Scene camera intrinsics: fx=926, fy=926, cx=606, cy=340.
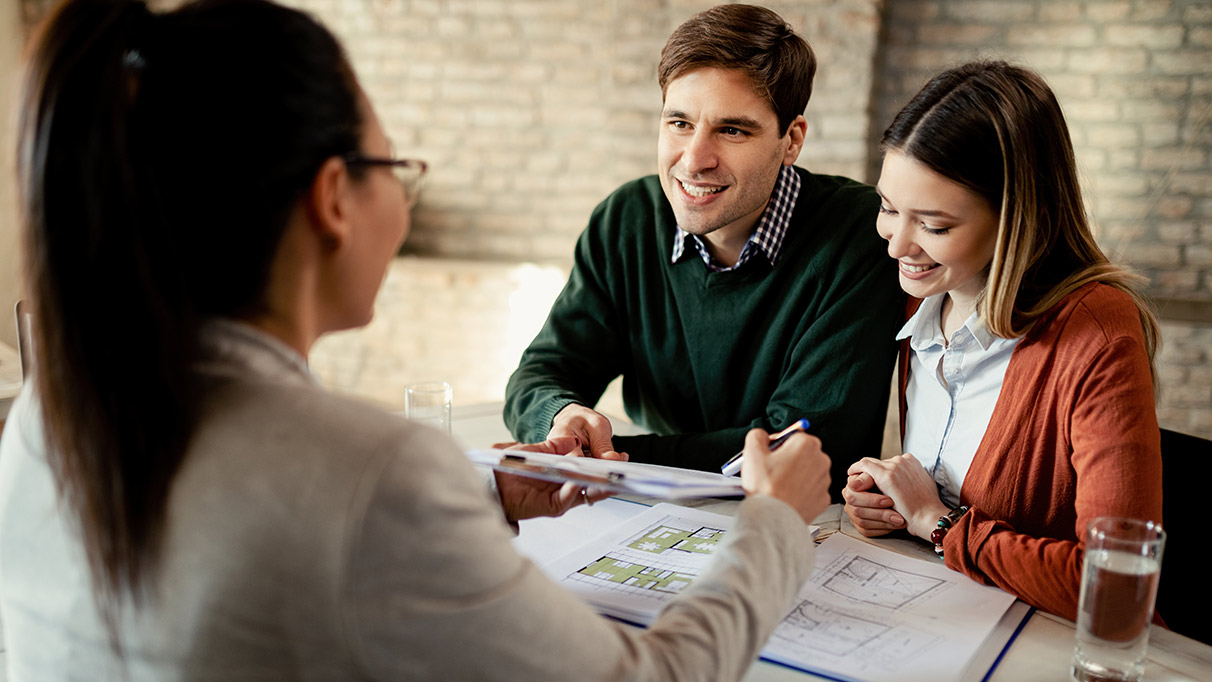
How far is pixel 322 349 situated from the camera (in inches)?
187

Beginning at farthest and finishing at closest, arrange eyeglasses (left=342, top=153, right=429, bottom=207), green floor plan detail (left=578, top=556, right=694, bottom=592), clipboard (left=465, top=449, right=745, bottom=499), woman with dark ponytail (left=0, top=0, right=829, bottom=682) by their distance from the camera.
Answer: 1. green floor plan detail (left=578, top=556, right=694, bottom=592)
2. clipboard (left=465, top=449, right=745, bottom=499)
3. eyeglasses (left=342, top=153, right=429, bottom=207)
4. woman with dark ponytail (left=0, top=0, right=829, bottom=682)

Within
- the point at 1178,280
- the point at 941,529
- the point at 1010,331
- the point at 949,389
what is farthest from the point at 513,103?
the point at 941,529

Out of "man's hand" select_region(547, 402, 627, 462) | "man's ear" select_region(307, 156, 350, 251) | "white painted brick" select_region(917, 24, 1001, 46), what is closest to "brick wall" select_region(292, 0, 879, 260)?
"white painted brick" select_region(917, 24, 1001, 46)

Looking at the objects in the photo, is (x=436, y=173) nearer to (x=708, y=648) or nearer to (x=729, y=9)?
(x=729, y=9)

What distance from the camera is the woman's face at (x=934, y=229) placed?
1344mm

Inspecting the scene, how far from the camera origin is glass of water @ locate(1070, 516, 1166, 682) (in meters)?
0.95

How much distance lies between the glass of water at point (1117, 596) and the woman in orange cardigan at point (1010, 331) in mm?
192

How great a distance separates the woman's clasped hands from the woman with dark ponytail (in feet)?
2.38

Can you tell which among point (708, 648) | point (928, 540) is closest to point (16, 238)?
point (708, 648)

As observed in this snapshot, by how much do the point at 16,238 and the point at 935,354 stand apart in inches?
50.4

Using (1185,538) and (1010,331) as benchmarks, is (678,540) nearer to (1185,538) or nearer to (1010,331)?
(1010,331)

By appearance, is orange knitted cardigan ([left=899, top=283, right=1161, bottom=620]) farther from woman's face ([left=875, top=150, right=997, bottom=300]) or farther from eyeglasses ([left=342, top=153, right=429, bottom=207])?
eyeglasses ([left=342, top=153, right=429, bottom=207])

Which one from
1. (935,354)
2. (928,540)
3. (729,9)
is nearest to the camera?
(928,540)

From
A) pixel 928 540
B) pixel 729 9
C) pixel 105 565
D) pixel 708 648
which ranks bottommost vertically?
pixel 928 540
